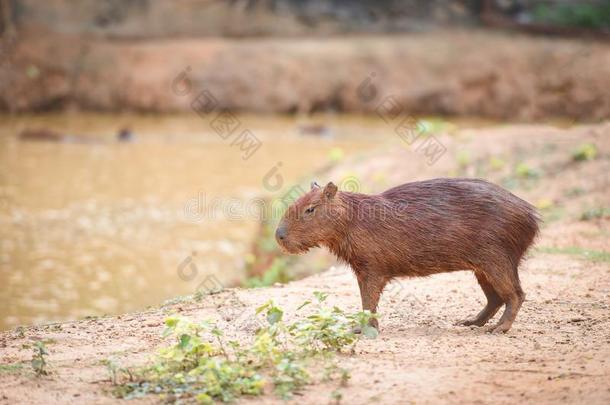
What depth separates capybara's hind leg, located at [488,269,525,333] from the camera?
5.94 metres

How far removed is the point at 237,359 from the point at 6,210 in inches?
361

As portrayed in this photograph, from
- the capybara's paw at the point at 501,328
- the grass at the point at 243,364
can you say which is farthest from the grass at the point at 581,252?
the grass at the point at 243,364

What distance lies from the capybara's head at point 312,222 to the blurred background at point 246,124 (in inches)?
117

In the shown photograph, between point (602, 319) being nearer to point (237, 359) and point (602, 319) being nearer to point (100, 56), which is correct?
point (237, 359)

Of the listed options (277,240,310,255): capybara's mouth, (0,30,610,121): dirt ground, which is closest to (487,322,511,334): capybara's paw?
(277,240,310,255): capybara's mouth

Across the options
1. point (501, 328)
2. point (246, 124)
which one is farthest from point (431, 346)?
point (246, 124)

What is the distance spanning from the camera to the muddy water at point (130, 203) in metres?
10.4

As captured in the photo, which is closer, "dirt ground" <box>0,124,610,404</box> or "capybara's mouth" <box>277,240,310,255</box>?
"dirt ground" <box>0,124,610,404</box>

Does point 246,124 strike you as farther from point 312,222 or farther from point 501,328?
point 501,328

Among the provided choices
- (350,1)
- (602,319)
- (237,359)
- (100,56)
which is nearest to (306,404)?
(237,359)

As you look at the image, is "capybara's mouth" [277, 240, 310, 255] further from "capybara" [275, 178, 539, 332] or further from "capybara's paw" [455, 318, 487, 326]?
"capybara's paw" [455, 318, 487, 326]

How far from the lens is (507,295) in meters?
5.98

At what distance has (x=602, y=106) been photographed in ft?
71.5

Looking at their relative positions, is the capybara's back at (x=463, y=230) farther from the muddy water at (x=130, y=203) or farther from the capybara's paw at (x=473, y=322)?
the muddy water at (x=130, y=203)
